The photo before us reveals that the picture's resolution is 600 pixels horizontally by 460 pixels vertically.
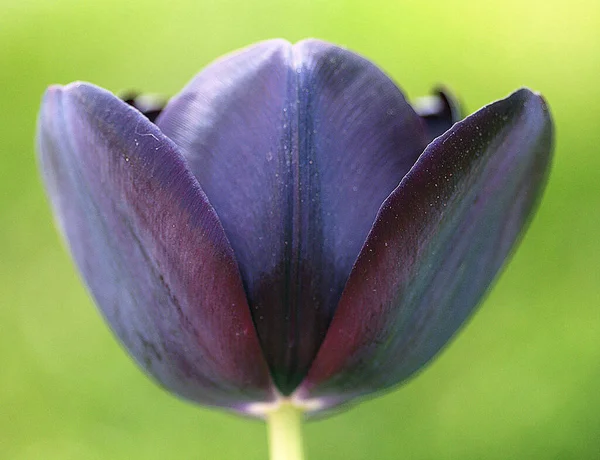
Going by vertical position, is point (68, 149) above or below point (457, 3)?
above

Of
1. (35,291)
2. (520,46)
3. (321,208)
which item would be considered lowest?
(35,291)

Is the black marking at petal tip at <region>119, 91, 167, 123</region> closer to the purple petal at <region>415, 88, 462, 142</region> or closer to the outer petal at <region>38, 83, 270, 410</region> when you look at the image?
the outer petal at <region>38, 83, 270, 410</region>

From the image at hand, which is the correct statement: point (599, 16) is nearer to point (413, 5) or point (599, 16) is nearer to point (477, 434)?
point (413, 5)

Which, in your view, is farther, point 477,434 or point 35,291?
point 35,291

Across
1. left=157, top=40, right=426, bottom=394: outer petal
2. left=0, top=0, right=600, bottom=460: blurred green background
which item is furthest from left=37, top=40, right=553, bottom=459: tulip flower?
left=0, top=0, right=600, bottom=460: blurred green background

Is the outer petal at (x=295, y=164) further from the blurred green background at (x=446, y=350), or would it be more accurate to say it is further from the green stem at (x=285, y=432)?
the blurred green background at (x=446, y=350)

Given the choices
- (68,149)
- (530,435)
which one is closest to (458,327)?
(68,149)

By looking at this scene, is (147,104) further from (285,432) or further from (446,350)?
(446,350)

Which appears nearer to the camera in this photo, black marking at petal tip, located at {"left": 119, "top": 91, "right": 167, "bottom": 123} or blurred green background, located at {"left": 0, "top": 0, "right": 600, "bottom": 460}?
black marking at petal tip, located at {"left": 119, "top": 91, "right": 167, "bottom": 123}

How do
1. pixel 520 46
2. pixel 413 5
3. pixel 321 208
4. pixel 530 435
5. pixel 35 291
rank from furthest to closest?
pixel 413 5
pixel 520 46
pixel 35 291
pixel 530 435
pixel 321 208
